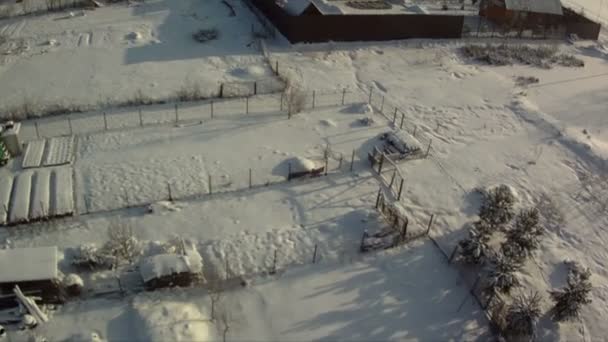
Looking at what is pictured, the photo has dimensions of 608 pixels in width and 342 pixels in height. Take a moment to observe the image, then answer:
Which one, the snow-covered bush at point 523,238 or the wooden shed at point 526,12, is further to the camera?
the wooden shed at point 526,12

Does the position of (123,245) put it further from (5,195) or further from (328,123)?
(328,123)

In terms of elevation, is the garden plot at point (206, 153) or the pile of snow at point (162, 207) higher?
the garden plot at point (206, 153)

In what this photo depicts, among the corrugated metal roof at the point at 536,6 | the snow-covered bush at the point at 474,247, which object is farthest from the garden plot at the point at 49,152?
the corrugated metal roof at the point at 536,6

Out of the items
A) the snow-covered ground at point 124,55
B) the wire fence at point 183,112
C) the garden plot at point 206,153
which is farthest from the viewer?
the snow-covered ground at point 124,55

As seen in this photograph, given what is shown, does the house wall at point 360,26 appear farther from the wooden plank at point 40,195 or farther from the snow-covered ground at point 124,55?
the wooden plank at point 40,195

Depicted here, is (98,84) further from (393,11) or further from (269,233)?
(393,11)

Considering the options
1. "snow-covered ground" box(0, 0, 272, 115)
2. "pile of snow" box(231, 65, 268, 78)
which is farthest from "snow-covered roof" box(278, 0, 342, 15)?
"pile of snow" box(231, 65, 268, 78)

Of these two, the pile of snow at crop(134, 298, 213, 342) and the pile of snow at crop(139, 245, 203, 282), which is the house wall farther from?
the pile of snow at crop(134, 298, 213, 342)
